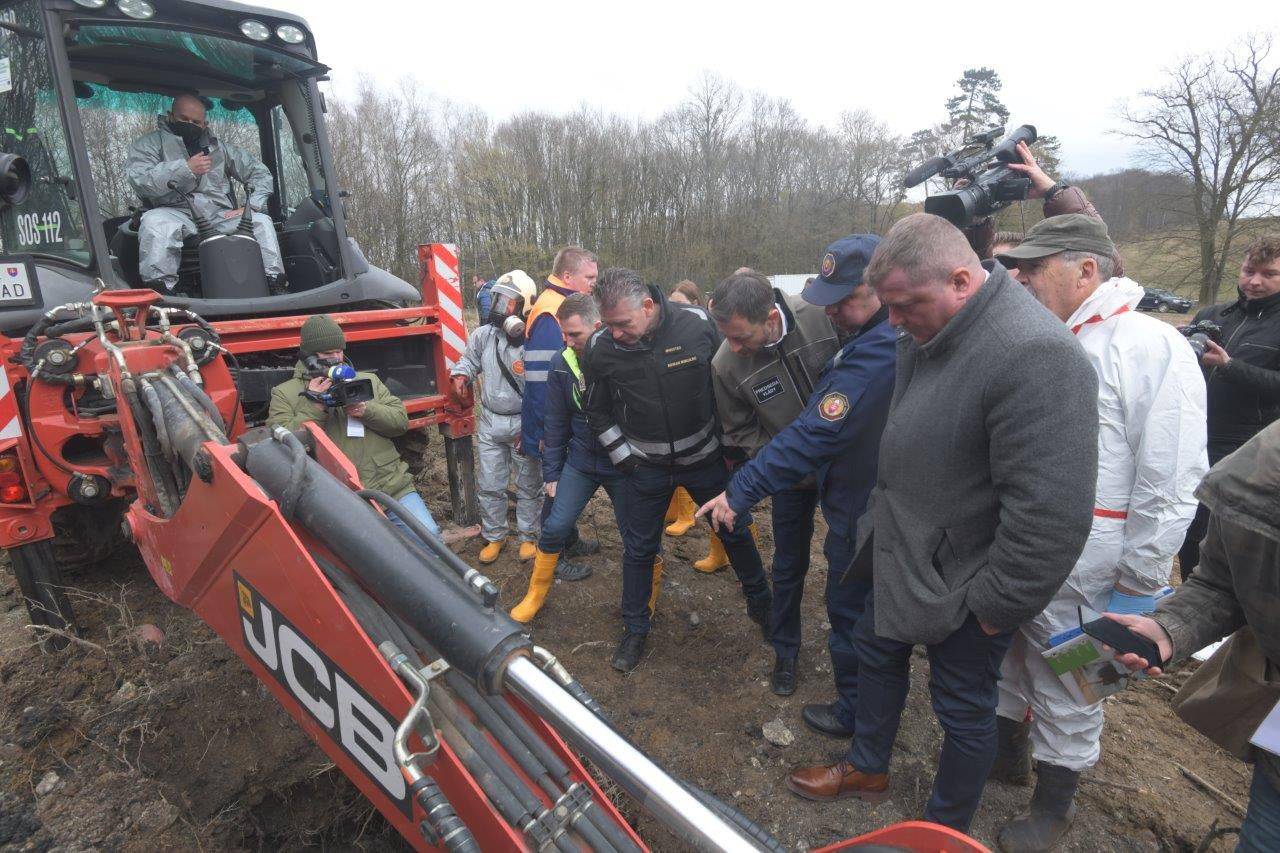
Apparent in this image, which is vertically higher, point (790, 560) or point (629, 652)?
point (790, 560)

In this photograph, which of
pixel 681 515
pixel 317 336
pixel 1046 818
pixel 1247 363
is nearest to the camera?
pixel 1046 818

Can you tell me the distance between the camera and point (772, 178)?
1330 inches

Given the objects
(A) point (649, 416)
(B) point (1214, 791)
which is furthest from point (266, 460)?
(B) point (1214, 791)

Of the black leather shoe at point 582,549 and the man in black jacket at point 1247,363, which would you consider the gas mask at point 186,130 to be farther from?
the man in black jacket at point 1247,363

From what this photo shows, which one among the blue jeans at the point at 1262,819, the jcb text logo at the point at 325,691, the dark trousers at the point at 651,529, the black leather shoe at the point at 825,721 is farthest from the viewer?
the dark trousers at the point at 651,529

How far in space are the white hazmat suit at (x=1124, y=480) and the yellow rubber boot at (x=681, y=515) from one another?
2.94 m

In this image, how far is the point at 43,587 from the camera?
3244mm

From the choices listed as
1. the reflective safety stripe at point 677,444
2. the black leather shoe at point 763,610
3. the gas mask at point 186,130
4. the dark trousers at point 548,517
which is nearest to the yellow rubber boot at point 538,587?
the dark trousers at point 548,517

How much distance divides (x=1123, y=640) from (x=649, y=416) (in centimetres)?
206

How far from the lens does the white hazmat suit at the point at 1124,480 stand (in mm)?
2168

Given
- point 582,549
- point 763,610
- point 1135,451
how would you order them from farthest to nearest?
point 582,549 < point 763,610 < point 1135,451

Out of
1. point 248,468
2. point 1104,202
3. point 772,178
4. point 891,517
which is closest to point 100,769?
point 248,468

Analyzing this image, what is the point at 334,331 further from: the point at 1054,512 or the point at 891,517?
the point at 1054,512

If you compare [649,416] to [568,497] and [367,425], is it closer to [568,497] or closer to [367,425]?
[568,497]
